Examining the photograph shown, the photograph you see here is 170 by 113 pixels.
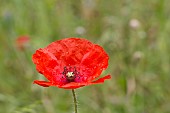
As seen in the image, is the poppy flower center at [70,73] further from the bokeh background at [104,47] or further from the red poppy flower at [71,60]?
the bokeh background at [104,47]

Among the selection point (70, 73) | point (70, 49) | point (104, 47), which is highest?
point (104, 47)

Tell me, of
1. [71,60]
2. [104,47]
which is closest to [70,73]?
[71,60]

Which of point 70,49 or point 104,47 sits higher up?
point 104,47

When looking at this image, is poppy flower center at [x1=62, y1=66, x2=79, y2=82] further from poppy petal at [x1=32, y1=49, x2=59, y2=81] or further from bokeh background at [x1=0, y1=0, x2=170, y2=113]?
bokeh background at [x1=0, y1=0, x2=170, y2=113]

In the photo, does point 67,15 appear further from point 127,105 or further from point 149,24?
point 127,105

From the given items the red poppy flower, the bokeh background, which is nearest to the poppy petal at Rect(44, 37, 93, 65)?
the red poppy flower

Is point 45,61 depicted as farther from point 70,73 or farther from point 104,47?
point 104,47

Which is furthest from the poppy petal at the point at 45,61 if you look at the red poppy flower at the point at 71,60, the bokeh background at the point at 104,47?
the bokeh background at the point at 104,47

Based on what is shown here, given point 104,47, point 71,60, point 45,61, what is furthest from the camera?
point 104,47
